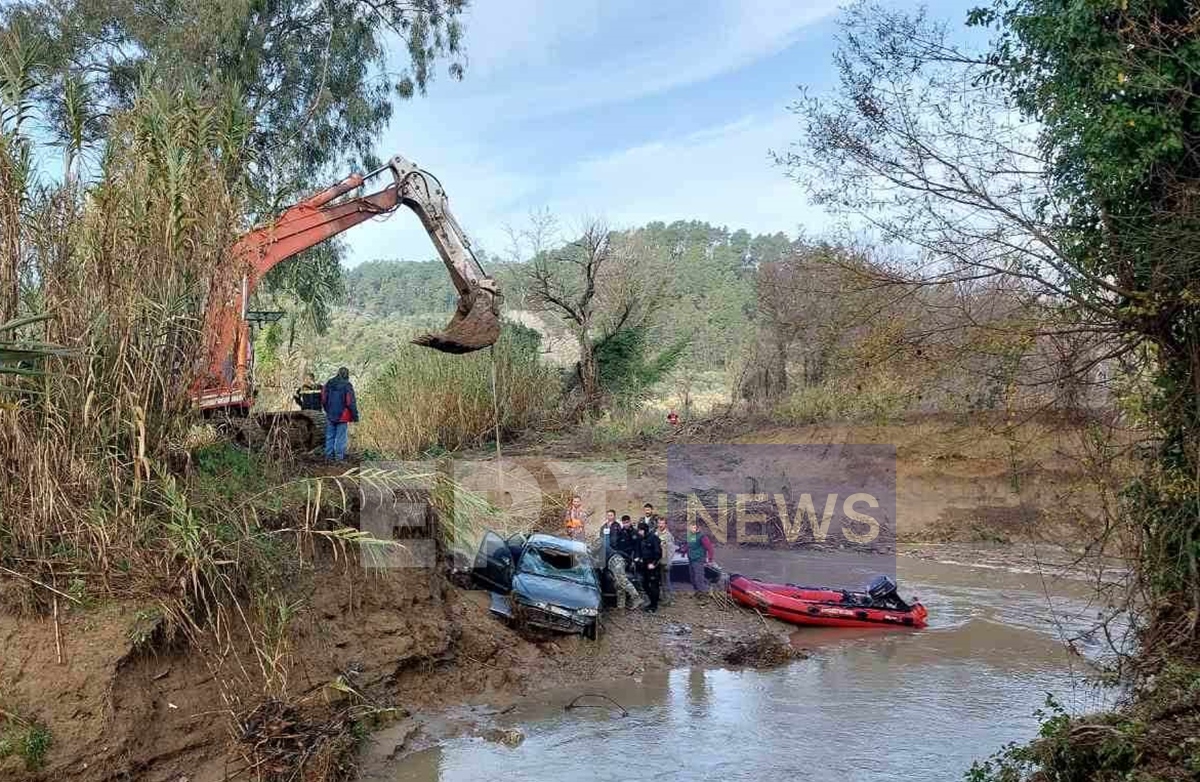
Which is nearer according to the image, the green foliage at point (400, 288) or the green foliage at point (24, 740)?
the green foliage at point (24, 740)

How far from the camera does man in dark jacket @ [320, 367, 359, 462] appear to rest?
14289mm

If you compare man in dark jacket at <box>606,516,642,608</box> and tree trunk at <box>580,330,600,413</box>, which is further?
tree trunk at <box>580,330,600,413</box>

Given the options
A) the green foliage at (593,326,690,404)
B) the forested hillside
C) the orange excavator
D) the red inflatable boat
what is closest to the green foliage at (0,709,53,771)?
the orange excavator

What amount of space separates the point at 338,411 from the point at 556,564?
Answer: 3.94 meters

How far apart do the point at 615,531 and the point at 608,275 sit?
13775 millimetres

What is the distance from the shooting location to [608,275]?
28359mm

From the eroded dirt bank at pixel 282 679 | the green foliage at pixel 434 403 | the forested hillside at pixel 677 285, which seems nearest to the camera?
the eroded dirt bank at pixel 282 679

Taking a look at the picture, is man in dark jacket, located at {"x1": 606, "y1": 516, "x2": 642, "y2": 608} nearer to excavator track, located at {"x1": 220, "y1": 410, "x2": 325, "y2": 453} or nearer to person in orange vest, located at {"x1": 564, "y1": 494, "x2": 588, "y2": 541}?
person in orange vest, located at {"x1": 564, "y1": 494, "x2": 588, "y2": 541}

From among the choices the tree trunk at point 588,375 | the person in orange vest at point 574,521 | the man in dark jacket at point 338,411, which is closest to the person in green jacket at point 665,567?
the person in orange vest at point 574,521

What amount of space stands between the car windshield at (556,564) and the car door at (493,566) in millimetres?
244

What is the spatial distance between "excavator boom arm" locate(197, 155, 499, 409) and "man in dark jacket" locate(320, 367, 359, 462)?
2.12m

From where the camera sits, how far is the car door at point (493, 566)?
14070 mm

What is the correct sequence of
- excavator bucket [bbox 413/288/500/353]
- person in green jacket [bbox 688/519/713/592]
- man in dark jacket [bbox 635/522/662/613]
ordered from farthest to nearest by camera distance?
person in green jacket [bbox 688/519/713/592] → man in dark jacket [bbox 635/522/662/613] → excavator bucket [bbox 413/288/500/353]

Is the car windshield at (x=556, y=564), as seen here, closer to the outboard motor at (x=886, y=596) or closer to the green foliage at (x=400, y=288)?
the outboard motor at (x=886, y=596)
